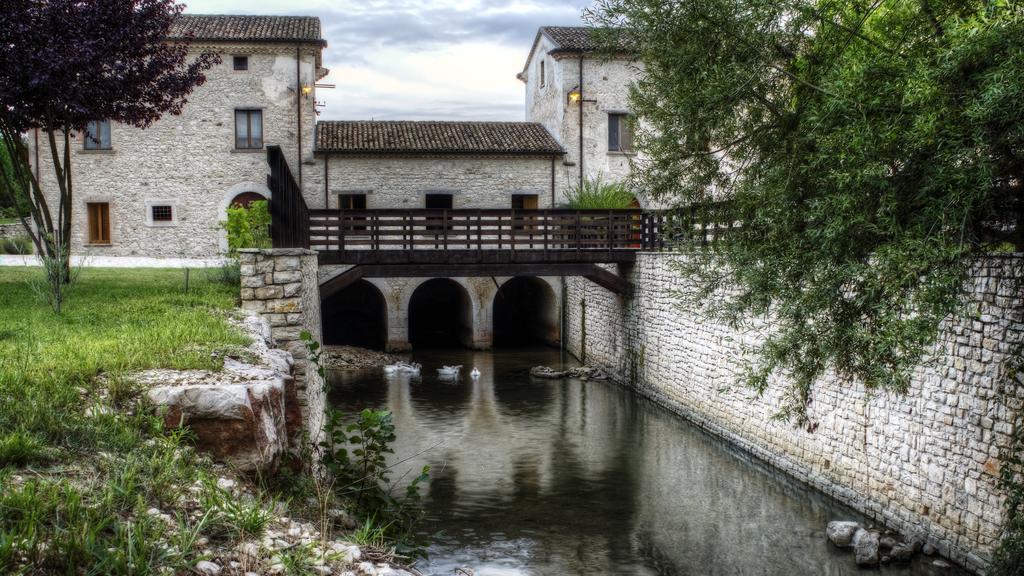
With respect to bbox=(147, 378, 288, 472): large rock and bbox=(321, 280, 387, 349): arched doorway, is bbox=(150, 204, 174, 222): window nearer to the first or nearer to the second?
bbox=(321, 280, 387, 349): arched doorway

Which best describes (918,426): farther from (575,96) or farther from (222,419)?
(575,96)

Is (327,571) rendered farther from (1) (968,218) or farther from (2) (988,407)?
(2) (988,407)

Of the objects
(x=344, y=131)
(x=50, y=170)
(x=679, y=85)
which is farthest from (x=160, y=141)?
(x=679, y=85)

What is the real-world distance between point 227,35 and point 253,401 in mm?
21752

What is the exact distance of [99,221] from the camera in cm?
2444

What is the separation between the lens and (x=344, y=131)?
84.2 feet

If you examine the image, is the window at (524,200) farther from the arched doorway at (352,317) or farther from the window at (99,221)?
the window at (99,221)

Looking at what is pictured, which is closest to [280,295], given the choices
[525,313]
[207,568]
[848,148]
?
[848,148]

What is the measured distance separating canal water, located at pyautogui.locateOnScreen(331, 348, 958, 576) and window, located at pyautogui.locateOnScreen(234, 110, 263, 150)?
9929 mm

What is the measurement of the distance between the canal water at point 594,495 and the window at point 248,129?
9.93 metres

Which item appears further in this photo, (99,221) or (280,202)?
(99,221)

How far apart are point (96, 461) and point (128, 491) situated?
0.45m

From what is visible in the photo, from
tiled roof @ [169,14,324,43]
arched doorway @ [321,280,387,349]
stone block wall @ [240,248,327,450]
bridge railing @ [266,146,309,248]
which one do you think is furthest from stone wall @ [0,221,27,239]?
stone block wall @ [240,248,327,450]

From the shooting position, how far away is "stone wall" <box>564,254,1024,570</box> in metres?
8.01
